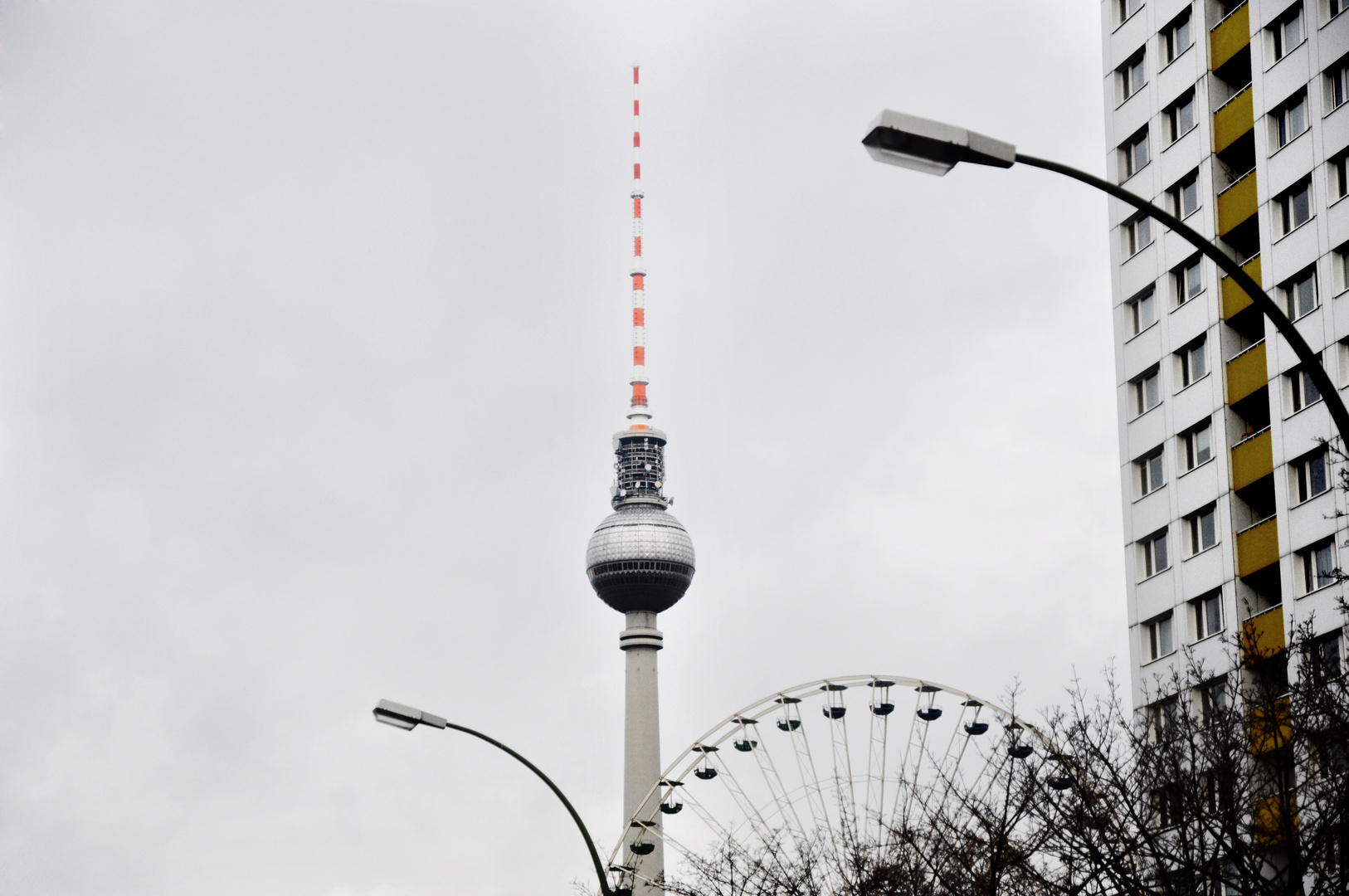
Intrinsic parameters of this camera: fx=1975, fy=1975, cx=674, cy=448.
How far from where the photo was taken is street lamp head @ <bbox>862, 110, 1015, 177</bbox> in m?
13.2

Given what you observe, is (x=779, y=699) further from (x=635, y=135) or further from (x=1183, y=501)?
(x=635, y=135)

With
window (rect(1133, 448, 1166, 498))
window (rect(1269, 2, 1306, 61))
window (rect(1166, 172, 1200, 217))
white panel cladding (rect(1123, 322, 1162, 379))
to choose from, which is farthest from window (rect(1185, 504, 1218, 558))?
window (rect(1269, 2, 1306, 61))

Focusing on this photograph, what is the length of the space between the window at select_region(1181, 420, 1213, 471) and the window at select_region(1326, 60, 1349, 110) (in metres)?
8.14

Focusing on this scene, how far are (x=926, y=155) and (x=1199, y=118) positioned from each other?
3858 centimetres

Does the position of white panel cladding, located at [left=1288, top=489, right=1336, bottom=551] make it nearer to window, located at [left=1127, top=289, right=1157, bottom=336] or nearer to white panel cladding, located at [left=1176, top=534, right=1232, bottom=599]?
white panel cladding, located at [left=1176, top=534, right=1232, bottom=599]

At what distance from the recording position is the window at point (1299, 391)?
1741 inches

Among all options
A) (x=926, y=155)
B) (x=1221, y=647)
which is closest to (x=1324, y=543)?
(x=1221, y=647)

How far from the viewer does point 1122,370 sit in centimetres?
5228

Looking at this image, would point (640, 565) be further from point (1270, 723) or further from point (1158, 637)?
point (1270, 723)

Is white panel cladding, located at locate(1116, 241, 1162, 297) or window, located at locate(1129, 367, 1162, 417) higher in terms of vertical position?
white panel cladding, located at locate(1116, 241, 1162, 297)

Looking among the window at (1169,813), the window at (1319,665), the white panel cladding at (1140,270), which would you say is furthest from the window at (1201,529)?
the window at (1169,813)

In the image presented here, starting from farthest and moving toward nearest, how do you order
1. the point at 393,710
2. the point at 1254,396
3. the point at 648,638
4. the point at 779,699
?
the point at 648,638 → the point at 779,699 → the point at 1254,396 → the point at 393,710

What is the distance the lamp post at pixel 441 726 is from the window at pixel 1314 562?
786 inches

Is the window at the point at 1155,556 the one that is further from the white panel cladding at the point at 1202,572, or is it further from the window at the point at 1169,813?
the window at the point at 1169,813
